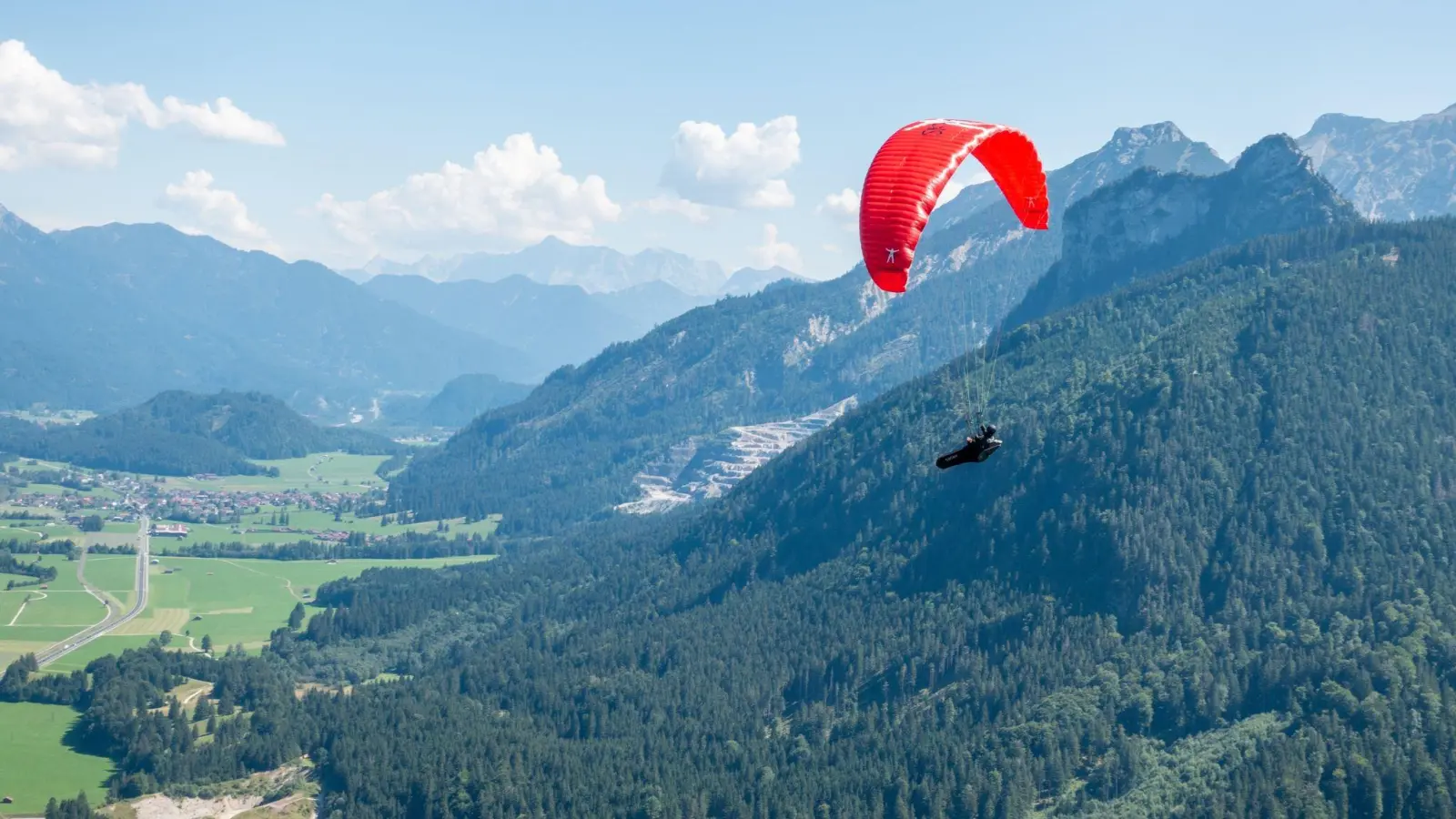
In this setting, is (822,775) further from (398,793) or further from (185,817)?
(185,817)

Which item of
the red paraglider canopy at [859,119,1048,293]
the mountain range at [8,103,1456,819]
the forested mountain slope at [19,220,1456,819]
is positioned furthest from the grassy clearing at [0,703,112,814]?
the red paraglider canopy at [859,119,1048,293]

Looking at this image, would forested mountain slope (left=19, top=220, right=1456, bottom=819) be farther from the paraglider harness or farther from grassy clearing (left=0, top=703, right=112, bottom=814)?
the paraglider harness

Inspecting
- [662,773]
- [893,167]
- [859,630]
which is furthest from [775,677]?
[893,167]

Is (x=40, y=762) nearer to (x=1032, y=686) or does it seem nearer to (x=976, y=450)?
(x=1032, y=686)

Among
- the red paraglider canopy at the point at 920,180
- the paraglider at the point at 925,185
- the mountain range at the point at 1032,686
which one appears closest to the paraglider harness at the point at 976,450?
the paraglider at the point at 925,185

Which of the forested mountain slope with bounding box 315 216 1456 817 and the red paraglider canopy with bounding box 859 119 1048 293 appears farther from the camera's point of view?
the forested mountain slope with bounding box 315 216 1456 817

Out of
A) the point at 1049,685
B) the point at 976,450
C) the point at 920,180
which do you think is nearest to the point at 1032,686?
the point at 1049,685
